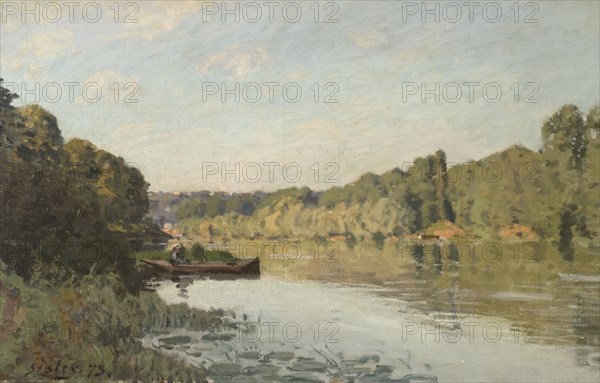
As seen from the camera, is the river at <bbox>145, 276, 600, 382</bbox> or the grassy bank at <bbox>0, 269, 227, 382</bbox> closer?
the river at <bbox>145, 276, 600, 382</bbox>

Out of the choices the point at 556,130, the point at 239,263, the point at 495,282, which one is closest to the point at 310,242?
the point at 239,263

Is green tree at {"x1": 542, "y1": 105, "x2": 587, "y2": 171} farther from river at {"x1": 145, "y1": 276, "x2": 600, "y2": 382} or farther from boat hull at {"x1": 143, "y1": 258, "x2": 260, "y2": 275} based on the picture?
boat hull at {"x1": 143, "y1": 258, "x2": 260, "y2": 275}

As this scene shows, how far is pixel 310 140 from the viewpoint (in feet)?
19.6

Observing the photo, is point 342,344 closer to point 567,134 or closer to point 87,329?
point 87,329

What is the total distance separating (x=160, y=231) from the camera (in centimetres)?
616

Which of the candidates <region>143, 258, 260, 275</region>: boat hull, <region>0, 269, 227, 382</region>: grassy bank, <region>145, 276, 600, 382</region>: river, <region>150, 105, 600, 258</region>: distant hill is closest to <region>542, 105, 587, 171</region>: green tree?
<region>150, 105, 600, 258</region>: distant hill

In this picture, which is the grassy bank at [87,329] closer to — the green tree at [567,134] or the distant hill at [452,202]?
the distant hill at [452,202]

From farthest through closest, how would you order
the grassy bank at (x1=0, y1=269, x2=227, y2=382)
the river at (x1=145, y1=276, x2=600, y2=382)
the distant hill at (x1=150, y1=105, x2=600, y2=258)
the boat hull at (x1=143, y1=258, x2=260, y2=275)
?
the boat hull at (x1=143, y1=258, x2=260, y2=275) < the distant hill at (x1=150, y1=105, x2=600, y2=258) < the grassy bank at (x1=0, y1=269, x2=227, y2=382) < the river at (x1=145, y1=276, x2=600, y2=382)

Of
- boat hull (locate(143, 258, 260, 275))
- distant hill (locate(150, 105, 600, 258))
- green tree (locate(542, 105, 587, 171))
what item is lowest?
boat hull (locate(143, 258, 260, 275))

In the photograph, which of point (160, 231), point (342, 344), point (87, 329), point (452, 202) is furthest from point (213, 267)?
point (452, 202)

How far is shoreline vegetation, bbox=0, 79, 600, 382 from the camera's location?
230 inches

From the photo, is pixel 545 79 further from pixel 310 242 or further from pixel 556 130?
pixel 310 242

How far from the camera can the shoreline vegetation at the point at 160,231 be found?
584 centimetres

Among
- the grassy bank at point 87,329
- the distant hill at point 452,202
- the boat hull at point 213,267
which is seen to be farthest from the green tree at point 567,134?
the grassy bank at point 87,329
